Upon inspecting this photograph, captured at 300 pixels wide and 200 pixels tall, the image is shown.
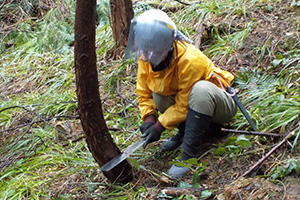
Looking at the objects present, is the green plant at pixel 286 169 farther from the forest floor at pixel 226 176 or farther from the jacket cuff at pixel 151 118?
the jacket cuff at pixel 151 118

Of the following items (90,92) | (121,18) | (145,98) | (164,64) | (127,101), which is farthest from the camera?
(121,18)

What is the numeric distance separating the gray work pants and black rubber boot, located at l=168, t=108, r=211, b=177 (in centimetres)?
4

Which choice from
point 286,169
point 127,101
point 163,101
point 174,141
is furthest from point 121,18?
point 286,169

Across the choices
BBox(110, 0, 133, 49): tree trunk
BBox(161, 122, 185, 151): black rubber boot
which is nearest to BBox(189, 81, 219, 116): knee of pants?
BBox(161, 122, 185, 151): black rubber boot

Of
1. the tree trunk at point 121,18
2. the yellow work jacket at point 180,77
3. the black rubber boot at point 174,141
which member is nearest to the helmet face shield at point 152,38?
the yellow work jacket at point 180,77

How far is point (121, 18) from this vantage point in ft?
12.7

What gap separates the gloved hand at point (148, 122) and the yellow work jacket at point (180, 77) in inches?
4.1

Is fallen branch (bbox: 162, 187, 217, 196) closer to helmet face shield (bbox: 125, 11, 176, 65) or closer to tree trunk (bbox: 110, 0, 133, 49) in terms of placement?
helmet face shield (bbox: 125, 11, 176, 65)

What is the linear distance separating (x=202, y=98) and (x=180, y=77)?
18cm

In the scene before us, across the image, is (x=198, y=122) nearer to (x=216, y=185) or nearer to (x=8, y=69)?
(x=216, y=185)

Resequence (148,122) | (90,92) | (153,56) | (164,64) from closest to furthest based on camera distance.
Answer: (90,92) → (153,56) → (164,64) → (148,122)

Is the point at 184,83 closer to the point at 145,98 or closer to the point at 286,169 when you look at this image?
the point at 145,98

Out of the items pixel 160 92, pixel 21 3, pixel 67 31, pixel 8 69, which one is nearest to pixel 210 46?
pixel 160 92

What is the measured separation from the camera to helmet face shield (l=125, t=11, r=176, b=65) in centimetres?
178
